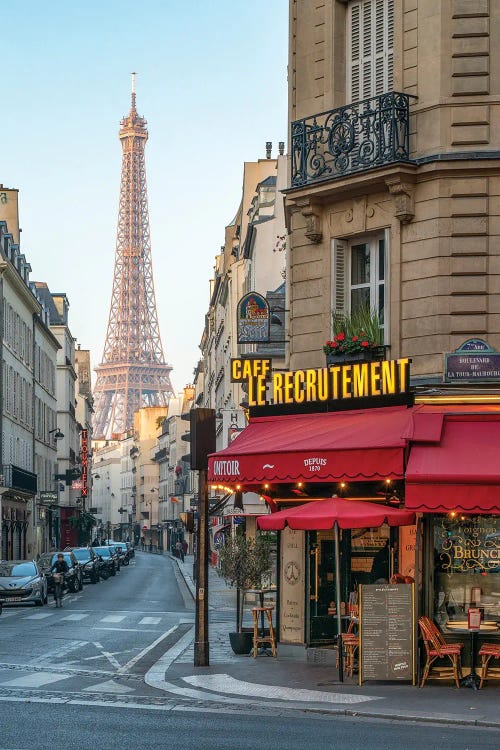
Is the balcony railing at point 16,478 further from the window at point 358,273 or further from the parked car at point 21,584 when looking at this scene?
the window at point 358,273

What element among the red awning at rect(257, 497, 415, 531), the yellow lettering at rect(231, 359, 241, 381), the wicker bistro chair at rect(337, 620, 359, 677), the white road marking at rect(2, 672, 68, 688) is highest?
the yellow lettering at rect(231, 359, 241, 381)

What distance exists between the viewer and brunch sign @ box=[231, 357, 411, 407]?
19.6 m

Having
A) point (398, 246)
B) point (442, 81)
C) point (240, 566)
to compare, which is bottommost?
point (240, 566)

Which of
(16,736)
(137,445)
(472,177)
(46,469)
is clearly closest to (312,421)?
(472,177)

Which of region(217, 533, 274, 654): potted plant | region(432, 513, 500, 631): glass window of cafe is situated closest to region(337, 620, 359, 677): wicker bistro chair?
region(432, 513, 500, 631): glass window of cafe

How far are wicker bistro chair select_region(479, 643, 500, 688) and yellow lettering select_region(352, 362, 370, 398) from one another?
13.8 feet

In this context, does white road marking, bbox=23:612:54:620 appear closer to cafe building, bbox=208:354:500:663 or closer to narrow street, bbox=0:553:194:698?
narrow street, bbox=0:553:194:698

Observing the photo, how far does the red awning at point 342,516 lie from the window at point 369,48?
694 centimetres

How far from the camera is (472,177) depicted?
19.9 m

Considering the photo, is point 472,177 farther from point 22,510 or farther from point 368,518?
point 22,510

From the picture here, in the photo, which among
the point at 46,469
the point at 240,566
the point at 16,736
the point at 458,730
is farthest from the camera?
the point at 46,469

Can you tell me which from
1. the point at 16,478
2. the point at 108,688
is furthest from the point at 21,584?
the point at 16,478

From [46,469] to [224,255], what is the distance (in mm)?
18792

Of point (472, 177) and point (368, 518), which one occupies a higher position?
point (472, 177)
